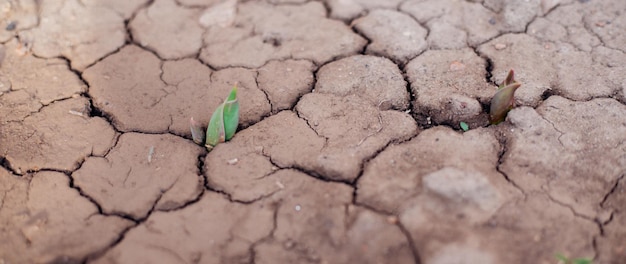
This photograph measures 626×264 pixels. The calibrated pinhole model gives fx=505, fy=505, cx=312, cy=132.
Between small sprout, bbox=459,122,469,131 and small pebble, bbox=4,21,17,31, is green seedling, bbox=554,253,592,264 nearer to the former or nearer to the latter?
small sprout, bbox=459,122,469,131

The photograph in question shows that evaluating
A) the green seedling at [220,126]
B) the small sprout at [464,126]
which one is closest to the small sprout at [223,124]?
the green seedling at [220,126]

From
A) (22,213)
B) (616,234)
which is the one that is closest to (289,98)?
(22,213)

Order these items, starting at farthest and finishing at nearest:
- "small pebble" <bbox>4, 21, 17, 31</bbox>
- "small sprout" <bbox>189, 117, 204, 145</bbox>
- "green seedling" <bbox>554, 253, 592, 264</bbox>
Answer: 1. "small pebble" <bbox>4, 21, 17, 31</bbox>
2. "small sprout" <bbox>189, 117, 204, 145</bbox>
3. "green seedling" <bbox>554, 253, 592, 264</bbox>

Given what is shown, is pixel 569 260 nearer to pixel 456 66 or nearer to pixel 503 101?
pixel 503 101

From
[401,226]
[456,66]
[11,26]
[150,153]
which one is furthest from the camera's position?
[11,26]

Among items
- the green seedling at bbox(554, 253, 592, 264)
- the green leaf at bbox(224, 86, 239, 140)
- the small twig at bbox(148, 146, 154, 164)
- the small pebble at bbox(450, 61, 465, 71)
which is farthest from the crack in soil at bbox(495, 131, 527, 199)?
the small twig at bbox(148, 146, 154, 164)

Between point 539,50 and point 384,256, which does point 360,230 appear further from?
point 539,50

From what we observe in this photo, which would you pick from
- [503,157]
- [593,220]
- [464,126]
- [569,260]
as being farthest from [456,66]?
[569,260]
